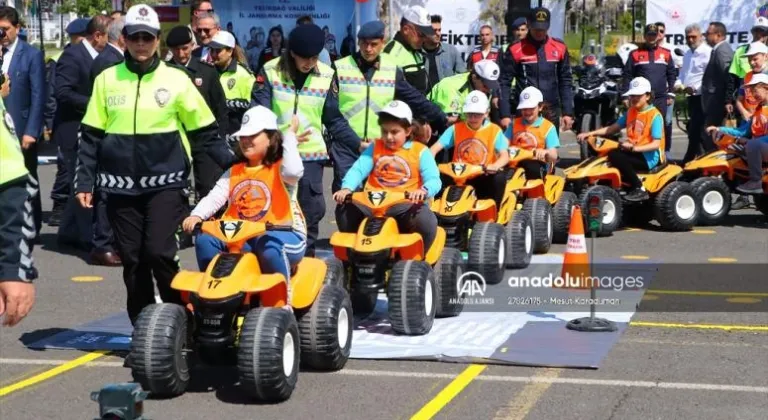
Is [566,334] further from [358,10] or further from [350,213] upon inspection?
[358,10]

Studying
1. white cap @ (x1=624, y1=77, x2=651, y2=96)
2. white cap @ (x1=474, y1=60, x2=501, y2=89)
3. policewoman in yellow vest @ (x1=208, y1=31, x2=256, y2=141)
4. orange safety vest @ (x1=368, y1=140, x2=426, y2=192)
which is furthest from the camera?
white cap @ (x1=624, y1=77, x2=651, y2=96)

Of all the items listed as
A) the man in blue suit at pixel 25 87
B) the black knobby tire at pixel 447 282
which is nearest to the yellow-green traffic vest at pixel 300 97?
the black knobby tire at pixel 447 282

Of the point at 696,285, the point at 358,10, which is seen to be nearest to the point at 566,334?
the point at 696,285

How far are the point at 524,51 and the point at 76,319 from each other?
6552 mm

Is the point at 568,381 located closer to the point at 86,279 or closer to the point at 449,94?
the point at 86,279

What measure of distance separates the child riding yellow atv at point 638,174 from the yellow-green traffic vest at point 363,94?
10.1 feet

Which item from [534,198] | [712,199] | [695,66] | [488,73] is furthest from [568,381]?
[695,66]

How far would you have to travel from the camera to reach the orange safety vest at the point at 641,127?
13.7 metres

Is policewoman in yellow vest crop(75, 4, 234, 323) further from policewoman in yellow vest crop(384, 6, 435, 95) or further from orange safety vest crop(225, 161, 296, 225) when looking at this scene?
→ policewoman in yellow vest crop(384, 6, 435, 95)

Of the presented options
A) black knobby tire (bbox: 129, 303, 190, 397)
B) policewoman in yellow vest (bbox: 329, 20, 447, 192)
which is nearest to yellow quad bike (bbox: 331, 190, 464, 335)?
policewoman in yellow vest (bbox: 329, 20, 447, 192)

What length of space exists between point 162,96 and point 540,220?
4987 millimetres

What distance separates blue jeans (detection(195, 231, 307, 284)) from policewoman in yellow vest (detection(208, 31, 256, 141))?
539 cm

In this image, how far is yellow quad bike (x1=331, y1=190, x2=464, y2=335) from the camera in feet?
28.3

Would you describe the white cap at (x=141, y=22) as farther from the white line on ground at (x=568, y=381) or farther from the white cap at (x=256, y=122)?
the white line on ground at (x=568, y=381)
